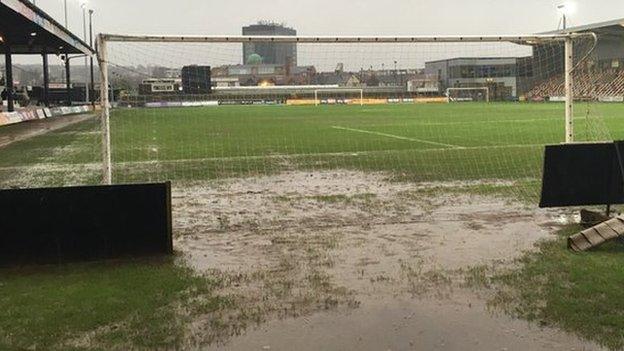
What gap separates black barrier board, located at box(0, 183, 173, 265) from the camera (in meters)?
7.00

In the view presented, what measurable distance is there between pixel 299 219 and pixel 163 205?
2778mm

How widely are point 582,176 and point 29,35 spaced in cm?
4047

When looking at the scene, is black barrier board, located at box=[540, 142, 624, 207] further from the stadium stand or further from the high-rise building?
the stadium stand

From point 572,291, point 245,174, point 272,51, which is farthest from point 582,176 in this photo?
point 272,51

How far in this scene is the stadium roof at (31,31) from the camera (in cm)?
2815

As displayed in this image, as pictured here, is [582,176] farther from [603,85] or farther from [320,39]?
[603,85]

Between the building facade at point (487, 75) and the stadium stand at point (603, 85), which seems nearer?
the stadium stand at point (603, 85)

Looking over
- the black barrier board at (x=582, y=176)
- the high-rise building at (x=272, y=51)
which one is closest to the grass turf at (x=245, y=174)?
the black barrier board at (x=582, y=176)

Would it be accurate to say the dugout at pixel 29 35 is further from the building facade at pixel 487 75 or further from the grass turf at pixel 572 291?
the building facade at pixel 487 75

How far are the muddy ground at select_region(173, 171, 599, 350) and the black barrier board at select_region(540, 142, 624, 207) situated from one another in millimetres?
413

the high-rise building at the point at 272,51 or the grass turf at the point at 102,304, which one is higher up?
the high-rise building at the point at 272,51

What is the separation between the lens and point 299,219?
979 cm

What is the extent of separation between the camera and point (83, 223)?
23.5ft

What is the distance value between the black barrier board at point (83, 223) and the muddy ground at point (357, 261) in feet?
2.11
